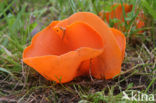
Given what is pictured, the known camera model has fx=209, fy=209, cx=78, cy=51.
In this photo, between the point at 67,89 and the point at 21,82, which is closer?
the point at 67,89

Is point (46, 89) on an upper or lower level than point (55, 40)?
lower

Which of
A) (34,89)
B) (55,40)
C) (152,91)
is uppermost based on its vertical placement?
(55,40)

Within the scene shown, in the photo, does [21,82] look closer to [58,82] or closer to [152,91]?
[58,82]

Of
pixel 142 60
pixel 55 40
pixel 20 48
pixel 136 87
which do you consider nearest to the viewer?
pixel 136 87

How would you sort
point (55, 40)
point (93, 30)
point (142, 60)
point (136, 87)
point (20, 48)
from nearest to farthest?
1. point (93, 30)
2. point (136, 87)
3. point (55, 40)
4. point (142, 60)
5. point (20, 48)

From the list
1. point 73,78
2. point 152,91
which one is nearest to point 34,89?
point 73,78

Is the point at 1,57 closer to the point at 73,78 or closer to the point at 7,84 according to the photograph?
the point at 7,84
